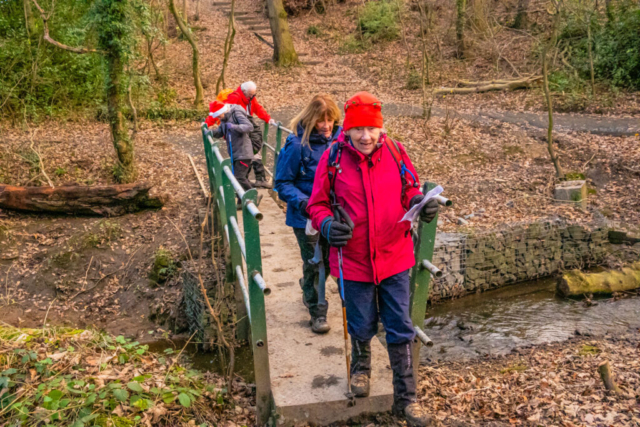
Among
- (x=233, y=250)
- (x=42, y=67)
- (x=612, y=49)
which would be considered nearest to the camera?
(x=233, y=250)

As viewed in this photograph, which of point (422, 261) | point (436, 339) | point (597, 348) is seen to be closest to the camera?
point (422, 261)

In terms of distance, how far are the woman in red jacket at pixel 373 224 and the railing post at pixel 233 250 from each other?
1.43m

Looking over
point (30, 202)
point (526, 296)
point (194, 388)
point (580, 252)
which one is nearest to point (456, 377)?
point (194, 388)

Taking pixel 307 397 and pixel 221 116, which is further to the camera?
pixel 221 116

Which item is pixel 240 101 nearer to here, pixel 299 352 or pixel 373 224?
pixel 299 352

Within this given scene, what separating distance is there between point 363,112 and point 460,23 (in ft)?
56.9

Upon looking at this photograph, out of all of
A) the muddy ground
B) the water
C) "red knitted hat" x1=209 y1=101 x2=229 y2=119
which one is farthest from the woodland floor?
"red knitted hat" x1=209 y1=101 x2=229 y2=119

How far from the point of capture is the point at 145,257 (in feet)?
28.9

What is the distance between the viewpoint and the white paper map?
10.6ft

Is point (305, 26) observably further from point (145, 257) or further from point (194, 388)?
point (194, 388)

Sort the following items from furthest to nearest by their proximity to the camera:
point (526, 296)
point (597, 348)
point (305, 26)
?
1. point (305, 26)
2. point (526, 296)
3. point (597, 348)

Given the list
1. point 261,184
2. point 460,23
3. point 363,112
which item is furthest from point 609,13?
point 363,112

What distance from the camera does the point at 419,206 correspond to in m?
3.26

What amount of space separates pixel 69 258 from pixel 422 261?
6.82 meters
